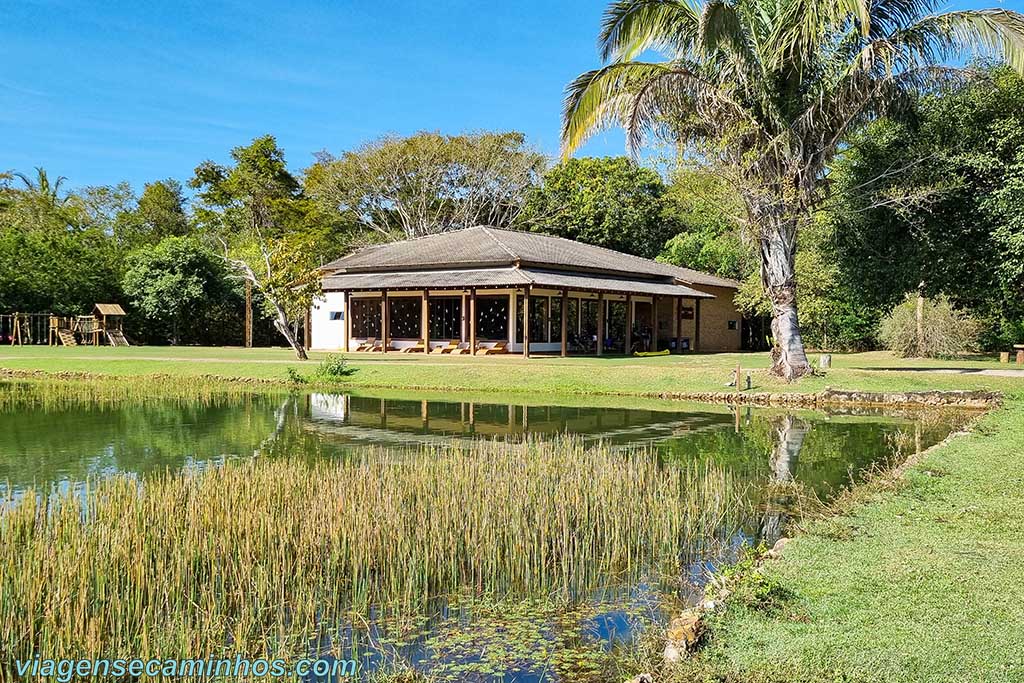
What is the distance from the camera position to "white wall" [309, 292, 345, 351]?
3172 centimetres

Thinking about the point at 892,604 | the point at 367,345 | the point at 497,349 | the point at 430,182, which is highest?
the point at 430,182

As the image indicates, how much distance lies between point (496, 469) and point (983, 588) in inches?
167

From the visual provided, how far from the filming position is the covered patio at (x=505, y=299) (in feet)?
88.2

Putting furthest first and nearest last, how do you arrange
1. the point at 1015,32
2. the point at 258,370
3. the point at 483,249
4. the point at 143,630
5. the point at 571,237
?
the point at 571,237
the point at 483,249
the point at 258,370
the point at 1015,32
the point at 143,630

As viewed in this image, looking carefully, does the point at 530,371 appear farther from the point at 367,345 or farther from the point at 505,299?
the point at 367,345

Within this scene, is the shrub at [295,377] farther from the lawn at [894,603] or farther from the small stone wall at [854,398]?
the lawn at [894,603]

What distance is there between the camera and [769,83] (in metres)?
16.4

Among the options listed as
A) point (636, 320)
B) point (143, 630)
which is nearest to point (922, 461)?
point (143, 630)

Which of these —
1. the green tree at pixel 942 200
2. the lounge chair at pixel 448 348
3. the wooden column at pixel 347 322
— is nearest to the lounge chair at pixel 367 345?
the wooden column at pixel 347 322

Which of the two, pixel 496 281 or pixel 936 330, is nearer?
pixel 496 281

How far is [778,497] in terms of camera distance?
817 centimetres

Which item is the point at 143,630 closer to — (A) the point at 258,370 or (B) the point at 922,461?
(B) the point at 922,461

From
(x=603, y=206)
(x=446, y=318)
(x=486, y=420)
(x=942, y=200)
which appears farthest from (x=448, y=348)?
(x=603, y=206)

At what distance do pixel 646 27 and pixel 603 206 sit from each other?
24569 millimetres
